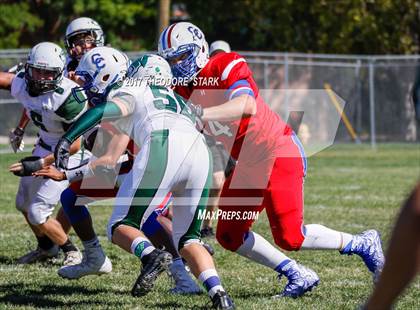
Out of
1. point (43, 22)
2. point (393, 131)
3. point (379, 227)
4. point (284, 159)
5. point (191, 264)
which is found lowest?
point (393, 131)

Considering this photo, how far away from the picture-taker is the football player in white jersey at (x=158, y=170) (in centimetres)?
445

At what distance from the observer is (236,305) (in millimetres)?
4777

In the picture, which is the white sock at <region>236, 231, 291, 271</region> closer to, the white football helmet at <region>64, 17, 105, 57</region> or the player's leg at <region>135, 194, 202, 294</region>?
the player's leg at <region>135, 194, 202, 294</region>

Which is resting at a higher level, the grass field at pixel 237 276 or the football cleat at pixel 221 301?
the football cleat at pixel 221 301

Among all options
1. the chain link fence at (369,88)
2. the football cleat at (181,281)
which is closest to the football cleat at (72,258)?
the football cleat at (181,281)

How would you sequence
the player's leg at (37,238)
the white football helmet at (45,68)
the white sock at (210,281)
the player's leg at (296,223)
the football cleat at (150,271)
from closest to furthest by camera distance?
the football cleat at (150,271) → the white sock at (210,281) → the player's leg at (296,223) → the white football helmet at (45,68) → the player's leg at (37,238)

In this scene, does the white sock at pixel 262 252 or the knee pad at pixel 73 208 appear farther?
the knee pad at pixel 73 208

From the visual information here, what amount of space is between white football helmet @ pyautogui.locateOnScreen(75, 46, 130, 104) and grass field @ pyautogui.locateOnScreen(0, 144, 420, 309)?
1129mm

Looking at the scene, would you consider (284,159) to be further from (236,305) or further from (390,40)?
(390,40)

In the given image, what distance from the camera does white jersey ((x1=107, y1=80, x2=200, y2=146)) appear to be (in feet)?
15.0

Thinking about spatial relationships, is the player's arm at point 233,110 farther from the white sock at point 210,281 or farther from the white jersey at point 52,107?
the white jersey at point 52,107

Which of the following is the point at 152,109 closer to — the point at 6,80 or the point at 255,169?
the point at 255,169

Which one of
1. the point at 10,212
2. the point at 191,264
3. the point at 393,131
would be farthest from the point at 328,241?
the point at 393,131

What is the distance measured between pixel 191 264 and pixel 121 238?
37 centimetres
